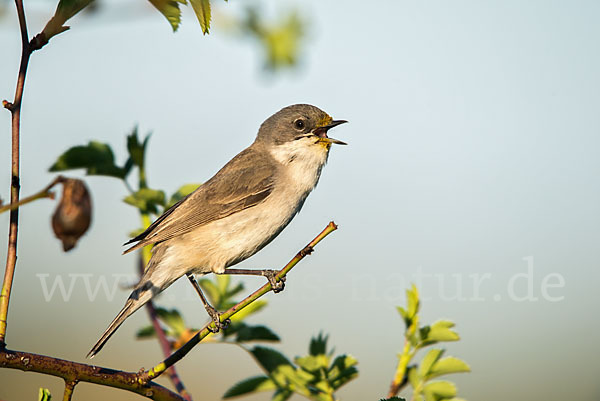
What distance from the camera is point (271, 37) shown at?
2.82 meters

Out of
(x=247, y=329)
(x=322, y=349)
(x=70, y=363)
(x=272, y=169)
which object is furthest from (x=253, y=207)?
(x=70, y=363)

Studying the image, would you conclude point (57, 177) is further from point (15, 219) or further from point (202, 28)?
point (202, 28)

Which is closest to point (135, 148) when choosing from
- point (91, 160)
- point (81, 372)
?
point (91, 160)

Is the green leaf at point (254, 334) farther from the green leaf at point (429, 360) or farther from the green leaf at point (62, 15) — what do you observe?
the green leaf at point (62, 15)

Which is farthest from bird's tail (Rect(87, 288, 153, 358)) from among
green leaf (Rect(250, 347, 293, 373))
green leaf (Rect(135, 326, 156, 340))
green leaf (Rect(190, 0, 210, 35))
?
green leaf (Rect(190, 0, 210, 35))

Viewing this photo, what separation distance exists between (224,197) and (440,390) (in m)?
2.89

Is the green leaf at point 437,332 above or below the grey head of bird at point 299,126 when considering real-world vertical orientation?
below

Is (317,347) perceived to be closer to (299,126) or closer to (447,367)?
(447,367)

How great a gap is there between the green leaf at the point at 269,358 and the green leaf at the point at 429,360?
2.00 ft

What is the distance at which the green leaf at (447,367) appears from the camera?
9.45 ft

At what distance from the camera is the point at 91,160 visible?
325cm

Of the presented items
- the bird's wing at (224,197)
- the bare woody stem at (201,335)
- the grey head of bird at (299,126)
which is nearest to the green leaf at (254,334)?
the bare woody stem at (201,335)

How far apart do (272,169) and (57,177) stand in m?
3.68

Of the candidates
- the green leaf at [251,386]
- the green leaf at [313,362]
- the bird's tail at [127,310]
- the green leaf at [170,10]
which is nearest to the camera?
the green leaf at [170,10]
